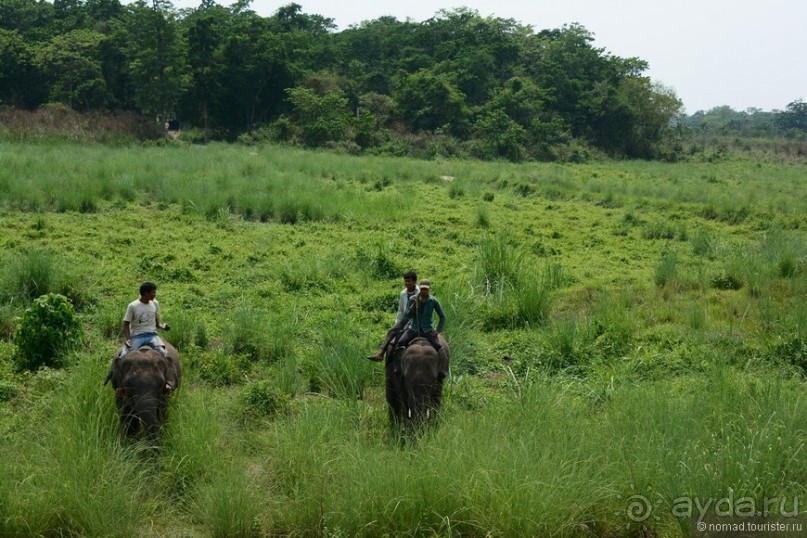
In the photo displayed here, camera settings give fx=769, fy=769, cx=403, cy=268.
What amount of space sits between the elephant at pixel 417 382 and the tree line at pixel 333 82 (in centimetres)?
2926

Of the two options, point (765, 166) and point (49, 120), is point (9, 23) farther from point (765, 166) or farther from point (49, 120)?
point (765, 166)

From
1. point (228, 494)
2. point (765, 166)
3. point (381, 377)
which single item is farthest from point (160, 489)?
point (765, 166)

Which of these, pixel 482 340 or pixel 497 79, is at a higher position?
pixel 497 79

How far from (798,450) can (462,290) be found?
16.8 feet

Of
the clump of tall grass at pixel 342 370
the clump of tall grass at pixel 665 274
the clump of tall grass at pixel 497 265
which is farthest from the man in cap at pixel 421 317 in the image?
the clump of tall grass at pixel 665 274

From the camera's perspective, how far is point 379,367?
7297mm

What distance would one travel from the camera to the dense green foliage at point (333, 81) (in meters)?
36.6

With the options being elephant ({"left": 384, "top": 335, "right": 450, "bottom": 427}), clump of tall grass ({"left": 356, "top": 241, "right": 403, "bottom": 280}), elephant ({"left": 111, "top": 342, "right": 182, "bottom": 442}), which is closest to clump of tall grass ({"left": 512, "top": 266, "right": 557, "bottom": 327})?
clump of tall grass ({"left": 356, "top": 241, "right": 403, "bottom": 280})

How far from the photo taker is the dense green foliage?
36.6 meters

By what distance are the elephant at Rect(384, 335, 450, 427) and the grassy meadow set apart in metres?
0.21

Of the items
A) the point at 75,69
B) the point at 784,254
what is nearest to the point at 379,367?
the point at 784,254

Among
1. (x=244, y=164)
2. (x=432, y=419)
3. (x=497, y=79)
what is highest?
(x=497, y=79)

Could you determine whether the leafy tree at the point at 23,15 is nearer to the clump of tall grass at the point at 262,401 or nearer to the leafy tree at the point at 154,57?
the leafy tree at the point at 154,57

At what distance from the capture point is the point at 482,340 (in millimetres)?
9039
